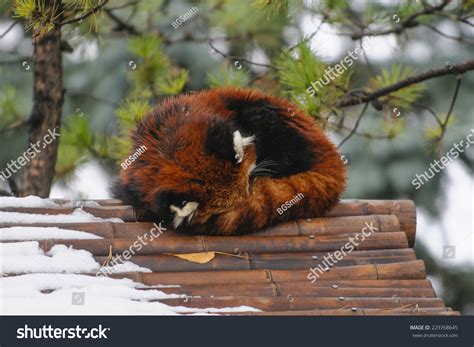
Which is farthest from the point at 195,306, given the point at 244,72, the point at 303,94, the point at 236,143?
the point at 244,72

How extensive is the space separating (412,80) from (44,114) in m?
1.97

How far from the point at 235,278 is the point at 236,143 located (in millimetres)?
471

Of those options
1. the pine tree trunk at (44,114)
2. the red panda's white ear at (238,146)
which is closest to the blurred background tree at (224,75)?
the pine tree trunk at (44,114)

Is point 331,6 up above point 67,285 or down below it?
above

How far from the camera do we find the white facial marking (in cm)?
261

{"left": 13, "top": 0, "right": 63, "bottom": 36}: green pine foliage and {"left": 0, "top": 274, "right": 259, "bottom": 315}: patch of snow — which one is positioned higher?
{"left": 13, "top": 0, "right": 63, "bottom": 36}: green pine foliage

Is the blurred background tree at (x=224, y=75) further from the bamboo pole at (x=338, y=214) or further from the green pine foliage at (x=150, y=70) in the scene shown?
the bamboo pole at (x=338, y=214)

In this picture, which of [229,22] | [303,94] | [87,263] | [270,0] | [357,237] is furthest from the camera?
[229,22]

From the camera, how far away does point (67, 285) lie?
2457 millimetres

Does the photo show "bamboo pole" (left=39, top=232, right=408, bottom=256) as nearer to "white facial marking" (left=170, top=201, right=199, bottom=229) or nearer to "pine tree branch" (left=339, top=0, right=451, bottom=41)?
"white facial marking" (left=170, top=201, right=199, bottom=229)

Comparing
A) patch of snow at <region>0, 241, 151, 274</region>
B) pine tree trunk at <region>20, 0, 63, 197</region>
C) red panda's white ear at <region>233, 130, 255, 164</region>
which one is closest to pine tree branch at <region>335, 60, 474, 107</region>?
red panda's white ear at <region>233, 130, 255, 164</region>

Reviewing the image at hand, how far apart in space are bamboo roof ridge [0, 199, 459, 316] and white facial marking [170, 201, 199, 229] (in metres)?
0.11
